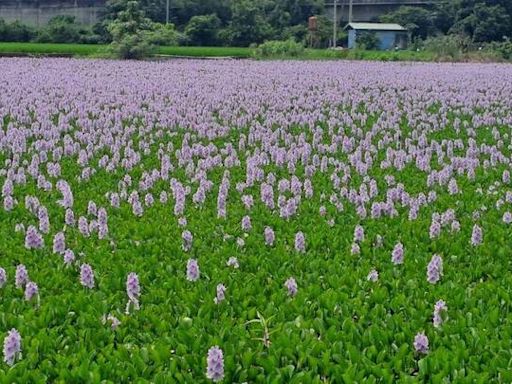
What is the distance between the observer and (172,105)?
13461 millimetres

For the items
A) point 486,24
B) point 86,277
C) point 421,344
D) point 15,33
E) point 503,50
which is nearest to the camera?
point 421,344

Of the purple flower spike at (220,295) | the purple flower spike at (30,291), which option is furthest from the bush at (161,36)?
the purple flower spike at (220,295)

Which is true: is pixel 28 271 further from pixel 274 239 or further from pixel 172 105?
pixel 172 105

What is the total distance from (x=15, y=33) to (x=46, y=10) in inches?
721

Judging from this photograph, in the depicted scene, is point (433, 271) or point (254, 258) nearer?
point (433, 271)

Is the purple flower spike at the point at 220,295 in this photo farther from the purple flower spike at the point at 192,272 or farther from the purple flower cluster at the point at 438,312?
the purple flower cluster at the point at 438,312

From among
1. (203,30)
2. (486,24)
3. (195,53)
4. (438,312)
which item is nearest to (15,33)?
(203,30)

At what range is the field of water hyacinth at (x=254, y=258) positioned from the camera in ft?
11.1

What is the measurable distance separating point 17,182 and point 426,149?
15.0 ft

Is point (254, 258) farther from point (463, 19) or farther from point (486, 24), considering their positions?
point (463, 19)

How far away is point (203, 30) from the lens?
153 ft

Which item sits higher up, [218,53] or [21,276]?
[218,53]

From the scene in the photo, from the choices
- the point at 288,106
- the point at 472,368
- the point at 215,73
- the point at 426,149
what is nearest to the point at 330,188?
the point at 426,149

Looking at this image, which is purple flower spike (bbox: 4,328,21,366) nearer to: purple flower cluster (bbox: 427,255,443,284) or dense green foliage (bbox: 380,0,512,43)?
purple flower cluster (bbox: 427,255,443,284)
